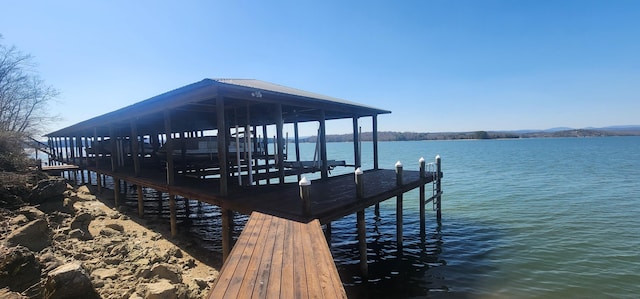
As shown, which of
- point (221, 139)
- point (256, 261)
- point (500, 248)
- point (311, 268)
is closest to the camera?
point (311, 268)

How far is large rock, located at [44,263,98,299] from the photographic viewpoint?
522 centimetres

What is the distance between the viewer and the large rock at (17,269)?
223 inches

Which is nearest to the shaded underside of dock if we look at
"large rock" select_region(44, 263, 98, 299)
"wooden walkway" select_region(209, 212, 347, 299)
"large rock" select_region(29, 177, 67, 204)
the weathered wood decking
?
the weathered wood decking

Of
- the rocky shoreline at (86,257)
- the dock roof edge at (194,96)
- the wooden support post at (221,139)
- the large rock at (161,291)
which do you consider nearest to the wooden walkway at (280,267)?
the large rock at (161,291)

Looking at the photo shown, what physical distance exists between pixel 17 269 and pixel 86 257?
7.55ft

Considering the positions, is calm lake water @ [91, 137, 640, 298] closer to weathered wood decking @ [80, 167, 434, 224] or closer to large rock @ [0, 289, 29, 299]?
weathered wood decking @ [80, 167, 434, 224]

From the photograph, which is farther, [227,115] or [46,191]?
[227,115]

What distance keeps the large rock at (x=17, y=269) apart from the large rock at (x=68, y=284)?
0.95 meters

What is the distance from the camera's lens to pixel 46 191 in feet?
40.7

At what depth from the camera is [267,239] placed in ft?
16.4

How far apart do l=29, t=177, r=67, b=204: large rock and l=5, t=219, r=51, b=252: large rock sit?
4.87m

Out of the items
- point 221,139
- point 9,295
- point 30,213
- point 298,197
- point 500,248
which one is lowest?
point 500,248

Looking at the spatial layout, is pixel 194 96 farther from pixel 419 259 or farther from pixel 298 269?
pixel 419 259

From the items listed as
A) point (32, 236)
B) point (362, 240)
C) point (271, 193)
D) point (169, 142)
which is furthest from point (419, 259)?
point (32, 236)
